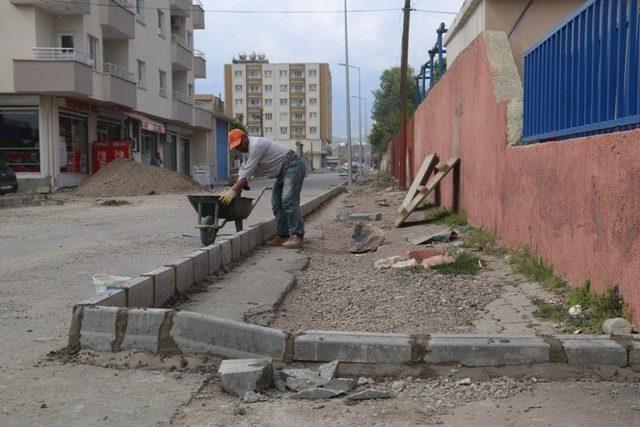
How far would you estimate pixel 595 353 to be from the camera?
11.7ft

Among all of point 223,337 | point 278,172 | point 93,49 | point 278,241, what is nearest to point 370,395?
point 223,337

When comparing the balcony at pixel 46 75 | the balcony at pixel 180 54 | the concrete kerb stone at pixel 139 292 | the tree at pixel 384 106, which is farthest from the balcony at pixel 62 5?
the tree at pixel 384 106

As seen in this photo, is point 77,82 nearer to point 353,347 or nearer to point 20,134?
point 20,134

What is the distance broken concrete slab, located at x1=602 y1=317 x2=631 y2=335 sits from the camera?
378 cm

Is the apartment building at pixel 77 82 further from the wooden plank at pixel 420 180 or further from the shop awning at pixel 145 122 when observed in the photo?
the wooden plank at pixel 420 180

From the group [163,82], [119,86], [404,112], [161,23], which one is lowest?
[404,112]

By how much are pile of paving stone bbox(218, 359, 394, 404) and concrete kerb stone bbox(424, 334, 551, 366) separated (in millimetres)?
404

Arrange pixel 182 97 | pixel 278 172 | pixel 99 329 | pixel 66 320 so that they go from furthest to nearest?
pixel 182 97 < pixel 278 172 < pixel 66 320 < pixel 99 329

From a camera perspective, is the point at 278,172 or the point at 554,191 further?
the point at 278,172

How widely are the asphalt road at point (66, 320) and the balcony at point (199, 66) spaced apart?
29.1 metres

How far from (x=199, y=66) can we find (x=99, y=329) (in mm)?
38187

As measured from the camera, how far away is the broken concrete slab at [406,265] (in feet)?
21.6

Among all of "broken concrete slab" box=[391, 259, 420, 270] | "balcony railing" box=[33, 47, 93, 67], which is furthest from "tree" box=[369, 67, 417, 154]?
"broken concrete slab" box=[391, 259, 420, 270]

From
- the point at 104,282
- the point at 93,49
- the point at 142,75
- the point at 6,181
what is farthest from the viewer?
the point at 142,75
